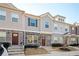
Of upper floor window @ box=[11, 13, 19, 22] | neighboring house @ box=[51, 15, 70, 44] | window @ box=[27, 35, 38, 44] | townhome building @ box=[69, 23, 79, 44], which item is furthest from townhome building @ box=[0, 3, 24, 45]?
townhome building @ box=[69, 23, 79, 44]

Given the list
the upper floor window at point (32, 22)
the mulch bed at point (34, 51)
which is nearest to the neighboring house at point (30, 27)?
the upper floor window at point (32, 22)

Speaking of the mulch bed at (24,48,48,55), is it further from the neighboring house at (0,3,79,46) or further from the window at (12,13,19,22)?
the window at (12,13,19,22)

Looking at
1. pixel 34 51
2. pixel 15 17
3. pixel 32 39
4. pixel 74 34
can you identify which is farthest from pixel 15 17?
pixel 74 34

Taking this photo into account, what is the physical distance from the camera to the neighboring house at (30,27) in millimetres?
4543

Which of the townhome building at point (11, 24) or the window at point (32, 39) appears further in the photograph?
the window at point (32, 39)

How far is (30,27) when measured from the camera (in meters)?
4.63

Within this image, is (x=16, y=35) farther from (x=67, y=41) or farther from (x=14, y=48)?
(x=67, y=41)

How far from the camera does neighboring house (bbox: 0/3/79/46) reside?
4.54 meters

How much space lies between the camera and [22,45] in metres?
4.61

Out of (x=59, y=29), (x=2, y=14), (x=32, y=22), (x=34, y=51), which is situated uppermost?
(x=2, y=14)

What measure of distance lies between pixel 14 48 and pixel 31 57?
36 cm

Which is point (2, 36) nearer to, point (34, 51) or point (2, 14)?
point (2, 14)

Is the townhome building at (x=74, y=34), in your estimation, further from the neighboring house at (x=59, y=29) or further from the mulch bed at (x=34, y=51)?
the mulch bed at (x=34, y=51)

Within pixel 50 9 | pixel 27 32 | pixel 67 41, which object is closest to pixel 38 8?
pixel 50 9
